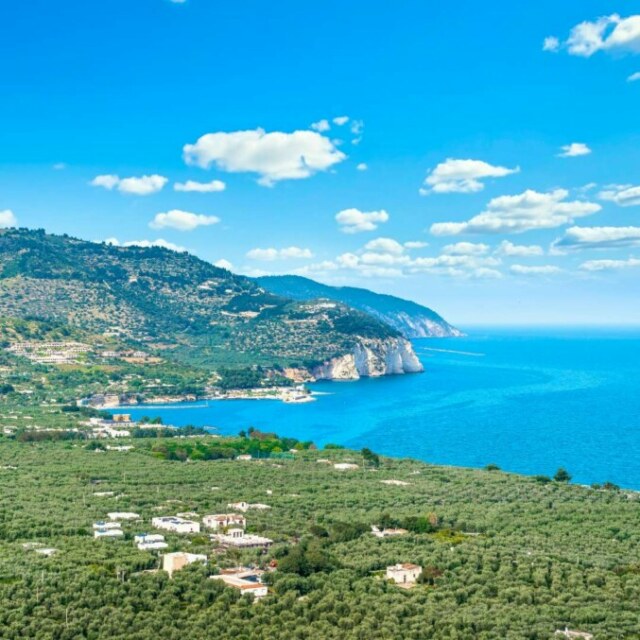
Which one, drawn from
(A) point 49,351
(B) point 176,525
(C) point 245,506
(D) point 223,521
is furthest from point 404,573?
(A) point 49,351

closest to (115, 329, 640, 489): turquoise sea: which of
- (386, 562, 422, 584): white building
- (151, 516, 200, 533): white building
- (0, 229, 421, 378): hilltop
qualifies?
(0, 229, 421, 378): hilltop

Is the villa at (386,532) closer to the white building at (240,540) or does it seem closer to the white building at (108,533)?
the white building at (240,540)

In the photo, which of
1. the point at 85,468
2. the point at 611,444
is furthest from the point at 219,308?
the point at 85,468

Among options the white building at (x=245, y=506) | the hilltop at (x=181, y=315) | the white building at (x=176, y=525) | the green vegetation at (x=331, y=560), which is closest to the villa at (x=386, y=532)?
the green vegetation at (x=331, y=560)

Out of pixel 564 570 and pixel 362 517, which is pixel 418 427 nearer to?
pixel 362 517

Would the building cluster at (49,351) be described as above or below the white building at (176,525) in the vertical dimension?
above

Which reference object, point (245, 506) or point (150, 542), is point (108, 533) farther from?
point (245, 506)
